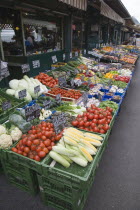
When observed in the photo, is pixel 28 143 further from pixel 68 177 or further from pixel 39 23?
pixel 39 23

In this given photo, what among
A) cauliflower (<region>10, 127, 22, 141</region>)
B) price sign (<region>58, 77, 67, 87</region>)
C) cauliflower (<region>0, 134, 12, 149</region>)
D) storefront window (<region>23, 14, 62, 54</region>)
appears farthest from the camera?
storefront window (<region>23, 14, 62, 54</region>)

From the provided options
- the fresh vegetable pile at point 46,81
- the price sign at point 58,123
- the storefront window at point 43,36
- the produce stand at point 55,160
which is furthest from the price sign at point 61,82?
the price sign at point 58,123

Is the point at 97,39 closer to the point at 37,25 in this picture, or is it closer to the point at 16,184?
the point at 37,25

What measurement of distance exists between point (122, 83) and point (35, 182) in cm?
502

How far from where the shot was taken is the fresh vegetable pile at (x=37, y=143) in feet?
7.67

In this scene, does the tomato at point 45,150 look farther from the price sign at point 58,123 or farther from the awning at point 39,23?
the awning at point 39,23

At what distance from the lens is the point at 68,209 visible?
235cm

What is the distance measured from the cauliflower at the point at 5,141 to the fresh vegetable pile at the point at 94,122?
1234mm

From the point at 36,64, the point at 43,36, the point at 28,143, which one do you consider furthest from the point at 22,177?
the point at 43,36

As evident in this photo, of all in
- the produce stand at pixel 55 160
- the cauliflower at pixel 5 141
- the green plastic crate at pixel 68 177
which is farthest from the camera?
the cauliflower at pixel 5 141

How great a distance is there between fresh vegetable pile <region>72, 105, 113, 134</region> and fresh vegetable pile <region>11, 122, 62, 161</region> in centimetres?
61

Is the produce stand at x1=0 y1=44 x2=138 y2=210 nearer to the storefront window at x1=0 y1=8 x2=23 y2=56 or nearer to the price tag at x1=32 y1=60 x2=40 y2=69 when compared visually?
the price tag at x1=32 y1=60 x2=40 y2=69

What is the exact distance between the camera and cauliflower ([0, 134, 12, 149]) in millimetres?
2480

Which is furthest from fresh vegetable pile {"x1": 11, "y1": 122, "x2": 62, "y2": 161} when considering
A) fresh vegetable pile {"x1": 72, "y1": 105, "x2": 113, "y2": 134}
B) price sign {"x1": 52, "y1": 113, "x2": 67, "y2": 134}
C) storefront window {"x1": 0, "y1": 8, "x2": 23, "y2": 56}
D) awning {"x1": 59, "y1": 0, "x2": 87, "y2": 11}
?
storefront window {"x1": 0, "y1": 8, "x2": 23, "y2": 56}
